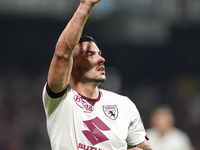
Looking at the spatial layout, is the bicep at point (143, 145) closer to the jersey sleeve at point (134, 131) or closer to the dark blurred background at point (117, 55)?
the jersey sleeve at point (134, 131)

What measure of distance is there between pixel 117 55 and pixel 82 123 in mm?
A: 6498

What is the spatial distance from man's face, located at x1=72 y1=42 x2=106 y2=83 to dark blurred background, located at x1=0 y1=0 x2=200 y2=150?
12.8 ft

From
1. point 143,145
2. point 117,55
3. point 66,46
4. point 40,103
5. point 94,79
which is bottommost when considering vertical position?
point 40,103

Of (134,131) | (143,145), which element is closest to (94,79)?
(134,131)

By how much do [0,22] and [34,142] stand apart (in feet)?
12.0

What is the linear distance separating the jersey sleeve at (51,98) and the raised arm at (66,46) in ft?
0.22

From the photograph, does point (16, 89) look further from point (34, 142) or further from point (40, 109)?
point (34, 142)

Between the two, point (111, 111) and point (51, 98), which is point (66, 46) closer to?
point (51, 98)

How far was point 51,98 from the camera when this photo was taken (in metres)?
2.55

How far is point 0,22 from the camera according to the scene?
28.6ft

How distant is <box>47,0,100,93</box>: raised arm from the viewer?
2.33 metres

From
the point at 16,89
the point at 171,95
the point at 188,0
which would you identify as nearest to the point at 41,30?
the point at 16,89

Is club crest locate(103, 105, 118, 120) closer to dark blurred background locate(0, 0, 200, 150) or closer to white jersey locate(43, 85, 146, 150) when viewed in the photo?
white jersey locate(43, 85, 146, 150)

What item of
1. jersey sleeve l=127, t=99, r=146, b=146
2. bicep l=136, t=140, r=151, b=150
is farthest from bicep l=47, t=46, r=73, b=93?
bicep l=136, t=140, r=151, b=150
